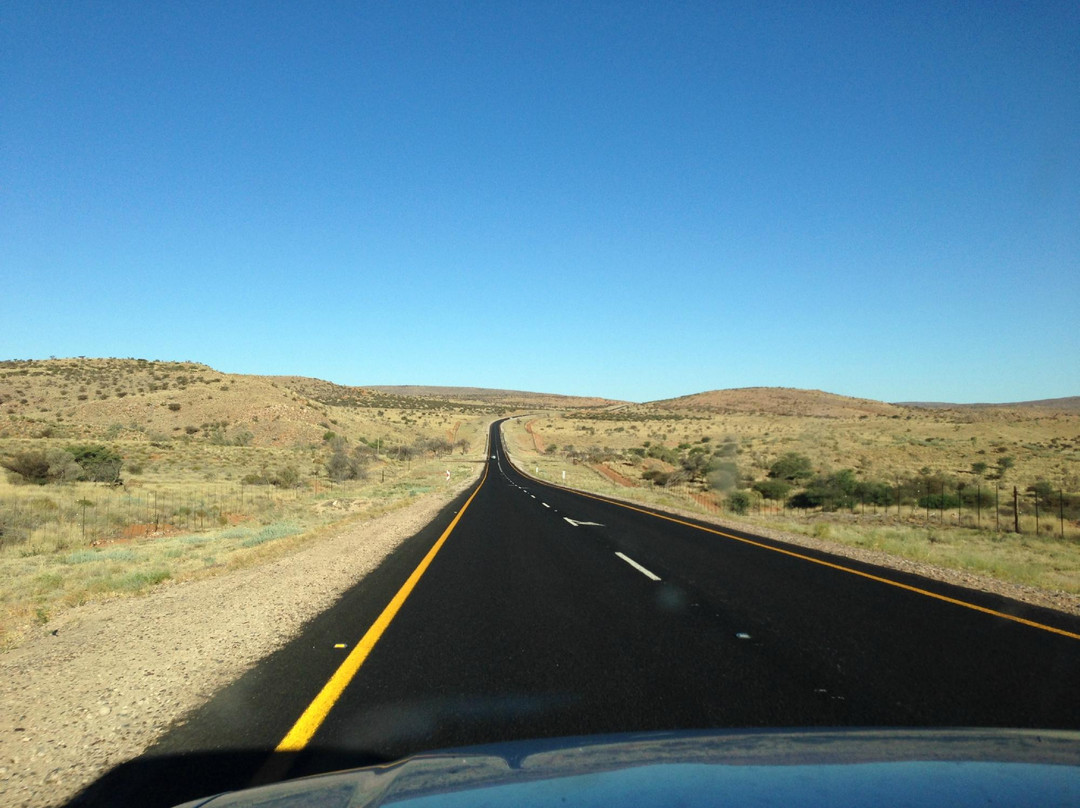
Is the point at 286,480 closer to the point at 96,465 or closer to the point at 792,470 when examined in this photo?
the point at 96,465

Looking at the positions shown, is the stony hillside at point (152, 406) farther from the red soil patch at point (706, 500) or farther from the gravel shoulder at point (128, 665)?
the gravel shoulder at point (128, 665)

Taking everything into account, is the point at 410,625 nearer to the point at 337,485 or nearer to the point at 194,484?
the point at 194,484

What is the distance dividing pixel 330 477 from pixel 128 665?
37992mm

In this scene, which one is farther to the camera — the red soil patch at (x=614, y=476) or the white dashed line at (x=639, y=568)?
the red soil patch at (x=614, y=476)

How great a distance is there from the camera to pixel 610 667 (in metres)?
6.22

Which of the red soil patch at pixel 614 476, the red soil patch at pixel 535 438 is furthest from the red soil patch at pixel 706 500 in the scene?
the red soil patch at pixel 535 438

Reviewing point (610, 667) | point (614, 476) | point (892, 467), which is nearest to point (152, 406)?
point (614, 476)

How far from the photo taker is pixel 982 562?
47.1ft

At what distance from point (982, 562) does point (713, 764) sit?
13558mm

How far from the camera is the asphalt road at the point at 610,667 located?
462cm

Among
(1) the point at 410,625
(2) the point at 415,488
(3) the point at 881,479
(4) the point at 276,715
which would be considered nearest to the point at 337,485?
(2) the point at 415,488

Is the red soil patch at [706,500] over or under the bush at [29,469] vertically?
under

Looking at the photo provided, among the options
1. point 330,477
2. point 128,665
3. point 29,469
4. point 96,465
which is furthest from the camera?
point 330,477

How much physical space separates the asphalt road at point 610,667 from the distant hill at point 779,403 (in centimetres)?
12974
